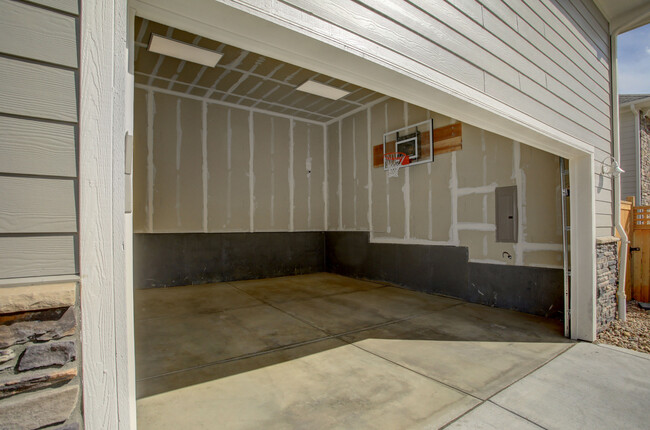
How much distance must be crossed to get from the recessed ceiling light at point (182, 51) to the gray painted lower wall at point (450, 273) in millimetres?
4056

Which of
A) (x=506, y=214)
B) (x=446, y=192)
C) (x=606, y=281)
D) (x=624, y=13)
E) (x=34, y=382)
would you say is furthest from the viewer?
(x=446, y=192)

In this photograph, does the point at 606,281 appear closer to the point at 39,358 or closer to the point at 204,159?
the point at 39,358

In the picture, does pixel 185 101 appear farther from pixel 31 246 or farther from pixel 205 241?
pixel 31 246

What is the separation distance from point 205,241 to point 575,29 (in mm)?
6041

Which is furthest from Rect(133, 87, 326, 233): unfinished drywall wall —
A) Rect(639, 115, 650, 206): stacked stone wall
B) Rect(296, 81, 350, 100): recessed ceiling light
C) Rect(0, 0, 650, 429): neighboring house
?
Rect(639, 115, 650, 206): stacked stone wall

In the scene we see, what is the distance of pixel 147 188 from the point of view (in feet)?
17.8

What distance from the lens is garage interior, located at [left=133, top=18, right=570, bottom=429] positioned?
2332 mm

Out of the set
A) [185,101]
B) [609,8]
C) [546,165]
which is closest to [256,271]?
[185,101]

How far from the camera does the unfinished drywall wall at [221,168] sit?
5.47m

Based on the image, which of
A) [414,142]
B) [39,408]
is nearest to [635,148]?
[414,142]

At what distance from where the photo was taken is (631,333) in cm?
346

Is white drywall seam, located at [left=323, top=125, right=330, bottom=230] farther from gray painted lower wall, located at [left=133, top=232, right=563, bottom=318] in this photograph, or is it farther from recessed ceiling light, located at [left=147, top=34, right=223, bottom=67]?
recessed ceiling light, located at [left=147, top=34, right=223, bottom=67]

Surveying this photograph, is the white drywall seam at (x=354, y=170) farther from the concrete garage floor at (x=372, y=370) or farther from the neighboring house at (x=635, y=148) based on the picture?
the neighboring house at (x=635, y=148)

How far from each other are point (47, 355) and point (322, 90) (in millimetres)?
5276
